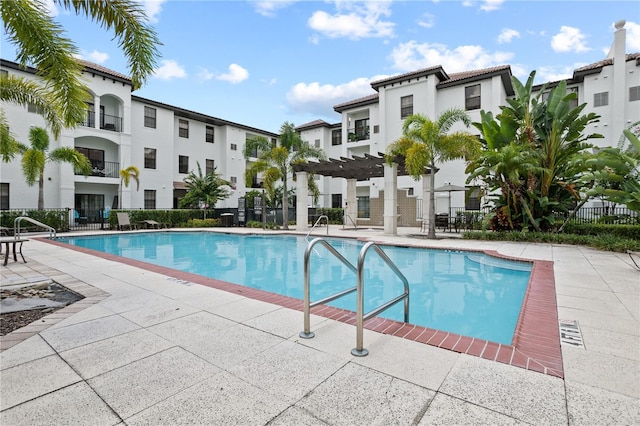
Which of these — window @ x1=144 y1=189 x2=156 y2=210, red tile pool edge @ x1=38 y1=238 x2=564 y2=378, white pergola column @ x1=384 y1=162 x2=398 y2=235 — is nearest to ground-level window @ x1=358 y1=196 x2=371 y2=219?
white pergola column @ x1=384 y1=162 x2=398 y2=235

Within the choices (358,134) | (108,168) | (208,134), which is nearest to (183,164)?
(208,134)

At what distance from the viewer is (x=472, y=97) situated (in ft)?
75.6

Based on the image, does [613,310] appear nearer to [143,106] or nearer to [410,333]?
[410,333]

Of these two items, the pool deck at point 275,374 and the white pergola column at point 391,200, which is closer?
the pool deck at point 275,374

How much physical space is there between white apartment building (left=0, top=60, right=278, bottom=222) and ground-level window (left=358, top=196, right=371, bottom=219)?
511 inches

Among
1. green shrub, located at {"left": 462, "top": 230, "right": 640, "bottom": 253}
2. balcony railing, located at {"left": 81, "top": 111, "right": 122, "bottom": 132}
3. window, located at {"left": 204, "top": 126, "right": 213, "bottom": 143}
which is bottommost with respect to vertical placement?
green shrub, located at {"left": 462, "top": 230, "right": 640, "bottom": 253}

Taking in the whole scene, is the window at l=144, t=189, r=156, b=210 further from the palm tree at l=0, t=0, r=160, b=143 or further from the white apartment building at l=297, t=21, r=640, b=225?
the palm tree at l=0, t=0, r=160, b=143

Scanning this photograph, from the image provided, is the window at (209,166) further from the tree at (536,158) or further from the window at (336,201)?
the tree at (536,158)

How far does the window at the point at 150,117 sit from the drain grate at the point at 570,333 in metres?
29.2

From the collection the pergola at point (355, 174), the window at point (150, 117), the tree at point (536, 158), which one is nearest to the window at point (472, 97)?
the pergola at point (355, 174)

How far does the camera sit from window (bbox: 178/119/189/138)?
96.4 ft

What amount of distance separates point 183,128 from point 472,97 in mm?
23554

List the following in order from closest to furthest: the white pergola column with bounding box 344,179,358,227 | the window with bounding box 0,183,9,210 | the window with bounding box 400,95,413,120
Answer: the window with bounding box 0,183,9,210
the white pergola column with bounding box 344,179,358,227
the window with bounding box 400,95,413,120

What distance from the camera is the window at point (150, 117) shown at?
26.5 meters
